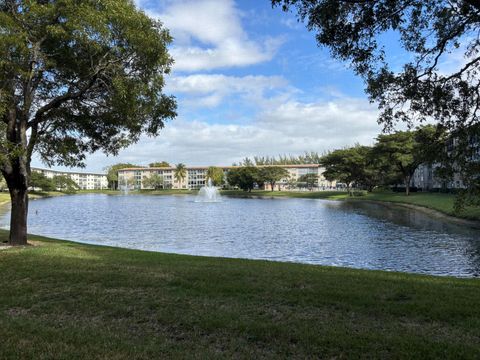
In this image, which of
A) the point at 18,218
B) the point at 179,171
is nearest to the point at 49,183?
the point at 179,171

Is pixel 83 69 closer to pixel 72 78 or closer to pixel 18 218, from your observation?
pixel 72 78

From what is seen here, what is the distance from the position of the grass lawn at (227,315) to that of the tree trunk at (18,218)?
5008 millimetres

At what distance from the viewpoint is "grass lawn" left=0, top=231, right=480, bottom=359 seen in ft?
16.8

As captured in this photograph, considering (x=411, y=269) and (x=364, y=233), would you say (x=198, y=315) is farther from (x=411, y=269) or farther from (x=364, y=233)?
(x=364, y=233)

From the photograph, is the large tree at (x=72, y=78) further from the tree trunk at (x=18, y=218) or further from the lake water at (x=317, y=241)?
the lake water at (x=317, y=241)

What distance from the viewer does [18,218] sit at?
14961 millimetres

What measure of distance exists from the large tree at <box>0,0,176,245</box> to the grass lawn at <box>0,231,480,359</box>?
5.35 meters

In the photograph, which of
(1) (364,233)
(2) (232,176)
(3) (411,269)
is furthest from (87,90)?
(2) (232,176)

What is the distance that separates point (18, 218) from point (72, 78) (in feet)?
17.1

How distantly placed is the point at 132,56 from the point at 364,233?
2062 centimetres

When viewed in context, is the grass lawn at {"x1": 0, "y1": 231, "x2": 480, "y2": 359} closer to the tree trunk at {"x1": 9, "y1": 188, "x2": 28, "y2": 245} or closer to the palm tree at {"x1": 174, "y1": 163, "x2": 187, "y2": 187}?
the tree trunk at {"x1": 9, "y1": 188, "x2": 28, "y2": 245}

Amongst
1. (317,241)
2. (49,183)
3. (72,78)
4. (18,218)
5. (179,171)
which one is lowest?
(317,241)

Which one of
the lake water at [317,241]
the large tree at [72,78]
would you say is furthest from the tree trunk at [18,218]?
the lake water at [317,241]

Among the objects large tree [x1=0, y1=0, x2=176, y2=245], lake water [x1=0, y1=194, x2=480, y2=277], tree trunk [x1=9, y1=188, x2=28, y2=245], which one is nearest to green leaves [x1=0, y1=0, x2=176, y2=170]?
large tree [x1=0, y1=0, x2=176, y2=245]
